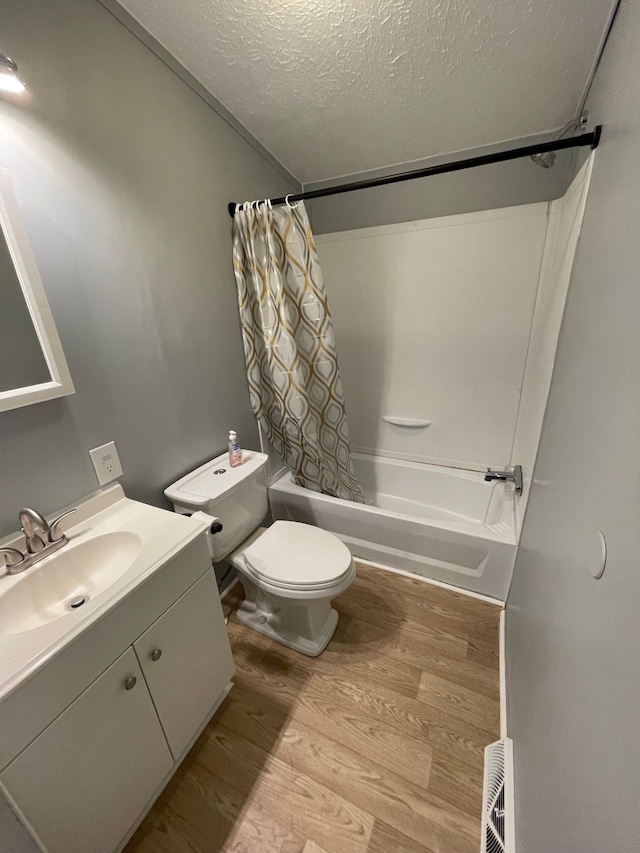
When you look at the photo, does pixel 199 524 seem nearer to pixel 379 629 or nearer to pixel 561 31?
pixel 379 629

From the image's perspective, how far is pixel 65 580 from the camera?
922 millimetres

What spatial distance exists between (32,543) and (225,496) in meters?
0.60

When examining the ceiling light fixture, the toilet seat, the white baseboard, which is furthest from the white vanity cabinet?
the ceiling light fixture

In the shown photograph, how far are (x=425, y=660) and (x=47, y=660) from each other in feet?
4.43

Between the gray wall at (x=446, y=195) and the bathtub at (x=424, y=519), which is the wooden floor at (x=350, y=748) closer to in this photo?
the bathtub at (x=424, y=519)

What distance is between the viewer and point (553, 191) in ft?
5.13

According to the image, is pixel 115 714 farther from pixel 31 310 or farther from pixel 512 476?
pixel 512 476

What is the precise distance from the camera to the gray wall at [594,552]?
434 millimetres

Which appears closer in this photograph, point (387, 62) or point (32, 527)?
point (32, 527)

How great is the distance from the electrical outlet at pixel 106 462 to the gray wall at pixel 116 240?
0.03 meters

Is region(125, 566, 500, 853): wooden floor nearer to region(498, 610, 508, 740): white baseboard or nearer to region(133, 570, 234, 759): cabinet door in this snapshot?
region(498, 610, 508, 740): white baseboard

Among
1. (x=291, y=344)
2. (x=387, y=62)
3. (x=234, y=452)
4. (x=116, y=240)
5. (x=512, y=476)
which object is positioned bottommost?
(x=512, y=476)

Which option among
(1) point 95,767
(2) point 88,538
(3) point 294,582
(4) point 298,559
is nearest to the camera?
(1) point 95,767

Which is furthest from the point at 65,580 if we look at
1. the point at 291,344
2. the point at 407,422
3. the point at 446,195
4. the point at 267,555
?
the point at 446,195
